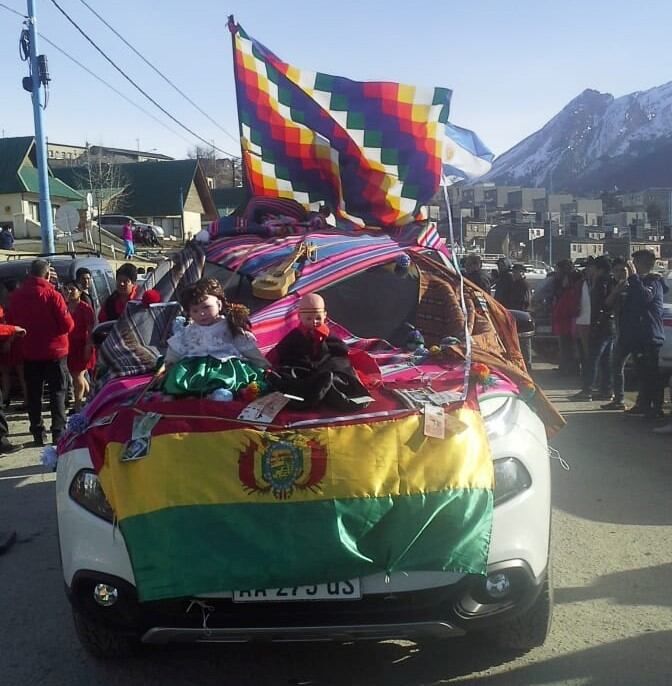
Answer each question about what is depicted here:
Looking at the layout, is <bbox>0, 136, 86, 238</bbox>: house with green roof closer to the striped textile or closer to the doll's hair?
the striped textile

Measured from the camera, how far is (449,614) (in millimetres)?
3137

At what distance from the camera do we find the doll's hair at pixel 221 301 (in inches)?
169

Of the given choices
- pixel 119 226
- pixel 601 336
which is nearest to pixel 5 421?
pixel 601 336

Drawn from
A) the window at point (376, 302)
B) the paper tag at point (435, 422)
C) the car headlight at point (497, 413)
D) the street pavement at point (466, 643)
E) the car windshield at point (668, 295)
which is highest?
the window at point (376, 302)

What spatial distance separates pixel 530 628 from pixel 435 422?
104 centimetres

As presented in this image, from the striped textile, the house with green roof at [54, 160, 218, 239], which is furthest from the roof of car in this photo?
the house with green roof at [54, 160, 218, 239]

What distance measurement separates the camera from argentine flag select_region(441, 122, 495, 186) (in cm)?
558

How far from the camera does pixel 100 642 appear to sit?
11.7 feet

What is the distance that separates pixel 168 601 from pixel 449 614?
106cm

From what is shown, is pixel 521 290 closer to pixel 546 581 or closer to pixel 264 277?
pixel 264 277

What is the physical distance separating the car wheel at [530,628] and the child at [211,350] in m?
1.48

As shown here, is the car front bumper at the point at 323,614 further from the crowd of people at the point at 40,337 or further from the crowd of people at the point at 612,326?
the crowd of people at the point at 612,326

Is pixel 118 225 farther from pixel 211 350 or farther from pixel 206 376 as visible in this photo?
pixel 206 376

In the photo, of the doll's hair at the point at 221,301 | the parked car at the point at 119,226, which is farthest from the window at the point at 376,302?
the parked car at the point at 119,226
